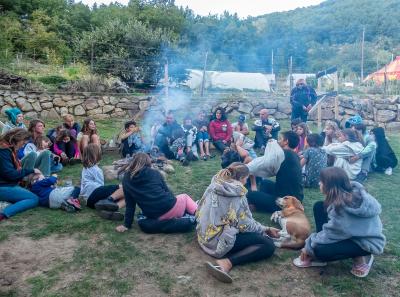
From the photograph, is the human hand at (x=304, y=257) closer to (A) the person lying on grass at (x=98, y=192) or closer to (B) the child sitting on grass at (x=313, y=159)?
(A) the person lying on grass at (x=98, y=192)

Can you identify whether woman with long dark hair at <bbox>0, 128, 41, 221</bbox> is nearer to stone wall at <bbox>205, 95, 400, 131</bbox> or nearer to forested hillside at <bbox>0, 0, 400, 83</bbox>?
stone wall at <bbox>205, 95, 400, 131</bbox>

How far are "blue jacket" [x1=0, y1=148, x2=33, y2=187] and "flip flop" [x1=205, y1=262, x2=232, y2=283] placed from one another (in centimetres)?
275

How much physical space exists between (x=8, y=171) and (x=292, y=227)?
349 cm

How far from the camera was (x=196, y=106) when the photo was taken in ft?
44.3

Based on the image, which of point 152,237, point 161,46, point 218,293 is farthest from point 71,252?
point 161,46

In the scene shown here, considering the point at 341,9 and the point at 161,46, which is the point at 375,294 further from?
the point at 341,9

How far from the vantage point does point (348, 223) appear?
3.30 metres

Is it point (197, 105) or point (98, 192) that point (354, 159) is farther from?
point (197, 105)

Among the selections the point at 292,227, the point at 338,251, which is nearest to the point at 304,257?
the point at 338,251

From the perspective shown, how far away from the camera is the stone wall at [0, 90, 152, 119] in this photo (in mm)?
12039

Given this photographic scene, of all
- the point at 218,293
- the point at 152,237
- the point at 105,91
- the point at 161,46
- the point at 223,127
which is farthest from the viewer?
the point at 161,46

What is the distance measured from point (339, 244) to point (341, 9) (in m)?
59.7

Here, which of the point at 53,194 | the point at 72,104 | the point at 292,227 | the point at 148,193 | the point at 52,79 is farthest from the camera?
the point at 52,79

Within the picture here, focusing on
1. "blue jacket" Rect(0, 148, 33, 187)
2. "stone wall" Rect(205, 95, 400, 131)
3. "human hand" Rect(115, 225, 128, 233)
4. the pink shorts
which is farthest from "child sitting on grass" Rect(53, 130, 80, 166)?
"stone wall" Rect(205, 95, 400, 131)
